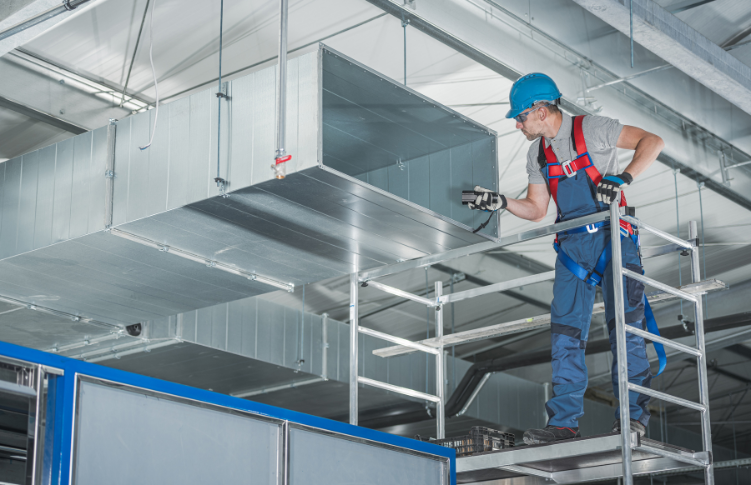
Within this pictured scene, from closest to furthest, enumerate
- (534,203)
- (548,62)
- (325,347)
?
(534,203)
(548,62)
(325,347)

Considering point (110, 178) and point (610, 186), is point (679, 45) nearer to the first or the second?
point (610, 186)

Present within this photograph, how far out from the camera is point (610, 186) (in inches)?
261

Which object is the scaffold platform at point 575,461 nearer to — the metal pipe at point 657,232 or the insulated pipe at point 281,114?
the metal pipe at point 657,232

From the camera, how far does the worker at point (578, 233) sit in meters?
6.85

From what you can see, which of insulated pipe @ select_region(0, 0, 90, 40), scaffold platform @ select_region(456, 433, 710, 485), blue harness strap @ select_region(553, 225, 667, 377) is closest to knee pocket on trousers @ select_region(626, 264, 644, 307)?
blue harness strap @ select_region(553, 225, 667, 377)

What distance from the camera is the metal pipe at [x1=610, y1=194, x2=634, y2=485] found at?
6.32m

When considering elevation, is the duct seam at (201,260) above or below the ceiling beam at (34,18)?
below

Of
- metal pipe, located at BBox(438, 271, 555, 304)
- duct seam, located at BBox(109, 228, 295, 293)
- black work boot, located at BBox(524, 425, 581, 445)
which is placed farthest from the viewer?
duct seam, located at BBox(109, 228, 295, 293)

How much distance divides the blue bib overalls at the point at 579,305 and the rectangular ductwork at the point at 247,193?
90 cm

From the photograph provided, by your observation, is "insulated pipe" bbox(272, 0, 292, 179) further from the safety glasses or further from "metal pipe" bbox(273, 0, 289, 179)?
the safety glasses

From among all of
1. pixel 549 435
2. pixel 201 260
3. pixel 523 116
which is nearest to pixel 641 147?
pixel 523 116

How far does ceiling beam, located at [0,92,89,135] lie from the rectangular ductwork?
883 millimetres

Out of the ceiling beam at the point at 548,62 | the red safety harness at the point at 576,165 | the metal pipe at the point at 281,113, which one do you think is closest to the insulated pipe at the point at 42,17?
the metal pipe at the point at 281,113

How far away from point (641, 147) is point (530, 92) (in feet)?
3.11
